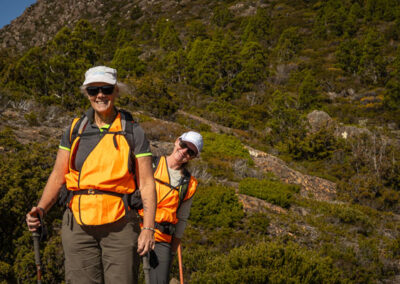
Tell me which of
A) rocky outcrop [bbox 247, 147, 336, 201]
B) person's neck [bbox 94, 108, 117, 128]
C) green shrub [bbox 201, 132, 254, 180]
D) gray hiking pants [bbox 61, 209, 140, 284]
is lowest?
rocky outcrop [bbox 247, 147, 336, 201]

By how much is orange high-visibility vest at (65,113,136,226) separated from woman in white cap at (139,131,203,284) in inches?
23.7

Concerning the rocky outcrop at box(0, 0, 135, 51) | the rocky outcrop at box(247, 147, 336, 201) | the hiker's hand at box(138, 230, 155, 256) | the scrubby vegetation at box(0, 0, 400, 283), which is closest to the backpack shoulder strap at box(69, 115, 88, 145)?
the hiker's hand at box(138, 230, 155, 256)

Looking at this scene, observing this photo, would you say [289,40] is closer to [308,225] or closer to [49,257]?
[308,225]

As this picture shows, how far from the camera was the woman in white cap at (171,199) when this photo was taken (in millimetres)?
2336

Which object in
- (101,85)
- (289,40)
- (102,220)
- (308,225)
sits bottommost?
(308,225)

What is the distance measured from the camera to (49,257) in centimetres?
364

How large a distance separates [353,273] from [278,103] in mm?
16371

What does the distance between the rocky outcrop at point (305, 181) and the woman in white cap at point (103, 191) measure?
9.00 metres

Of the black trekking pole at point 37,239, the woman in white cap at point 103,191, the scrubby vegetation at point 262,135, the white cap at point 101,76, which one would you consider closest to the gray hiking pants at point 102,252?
the woman in white cap at point 103,191

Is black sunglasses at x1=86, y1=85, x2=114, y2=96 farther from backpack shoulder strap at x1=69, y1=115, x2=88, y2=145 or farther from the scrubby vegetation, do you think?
the scrubby vegetation

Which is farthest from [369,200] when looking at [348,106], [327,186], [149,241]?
[348,106]

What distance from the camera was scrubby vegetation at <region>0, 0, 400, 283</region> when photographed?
4.21m

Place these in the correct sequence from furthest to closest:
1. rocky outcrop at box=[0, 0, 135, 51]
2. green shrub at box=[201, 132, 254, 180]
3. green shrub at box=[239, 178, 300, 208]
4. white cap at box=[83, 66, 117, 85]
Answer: rocky outcrop at box=[0, 0, 135, 51], green shrub at box=[201, 132, 254, 180], green shrub at box=[239, 178, 300, 208], white cap at box=[83, 66, 117, 85]

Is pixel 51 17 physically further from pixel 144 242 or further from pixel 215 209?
pixel 144 242
